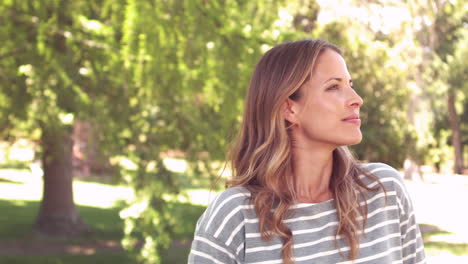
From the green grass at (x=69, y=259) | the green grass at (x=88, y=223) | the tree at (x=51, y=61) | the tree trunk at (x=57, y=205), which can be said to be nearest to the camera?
the tree at (x=51, y=61)

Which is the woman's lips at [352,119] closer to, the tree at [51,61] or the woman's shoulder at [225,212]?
the woman's shoulder at [225,212]

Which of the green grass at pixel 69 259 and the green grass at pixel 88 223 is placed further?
the green grass at pixel 69 259

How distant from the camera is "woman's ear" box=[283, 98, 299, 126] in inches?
83.6

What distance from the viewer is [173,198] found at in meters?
8.11

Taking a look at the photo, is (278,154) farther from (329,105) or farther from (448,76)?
(448,76)

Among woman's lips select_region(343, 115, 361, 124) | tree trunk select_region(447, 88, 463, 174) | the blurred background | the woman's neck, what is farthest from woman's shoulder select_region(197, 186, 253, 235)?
tree trunk select_region(447, 88, 463, 174)

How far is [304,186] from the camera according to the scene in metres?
2.12

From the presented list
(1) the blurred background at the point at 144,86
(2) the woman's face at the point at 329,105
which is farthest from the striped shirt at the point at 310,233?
(1) the blurred background at the point at 144,86

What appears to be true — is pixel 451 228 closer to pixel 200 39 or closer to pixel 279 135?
pixel 200 39

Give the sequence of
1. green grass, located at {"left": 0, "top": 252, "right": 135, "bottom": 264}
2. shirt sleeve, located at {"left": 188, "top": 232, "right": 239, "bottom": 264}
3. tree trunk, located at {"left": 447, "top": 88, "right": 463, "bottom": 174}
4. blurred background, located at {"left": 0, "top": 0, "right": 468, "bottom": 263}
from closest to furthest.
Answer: shirt sleeve, located at {"left": 188, "top": 232, "right": 239, "bottom": 264}, blurred background, located at {"left": 0, "top": 0, "right": 468, "bottom": 263}, green grass, located at {"left": 0, "top": 252, "right": 135, "bottom": 264}, tree trunk, located at {"left": 447, "top": 88, "right": 463, "bottom": 174}

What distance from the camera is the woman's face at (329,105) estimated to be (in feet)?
6.73

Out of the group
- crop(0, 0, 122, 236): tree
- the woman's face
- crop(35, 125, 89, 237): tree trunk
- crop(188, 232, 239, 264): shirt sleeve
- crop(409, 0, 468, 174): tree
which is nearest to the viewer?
crop(188, 232, 239, 264): shirt sleeve

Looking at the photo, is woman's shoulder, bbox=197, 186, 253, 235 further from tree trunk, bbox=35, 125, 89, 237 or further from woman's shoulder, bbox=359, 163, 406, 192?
tree trunk, bbox=35, 125, 89, 237

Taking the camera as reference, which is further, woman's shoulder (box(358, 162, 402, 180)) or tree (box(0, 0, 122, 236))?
tree (box(0, 0, 122, 236))
